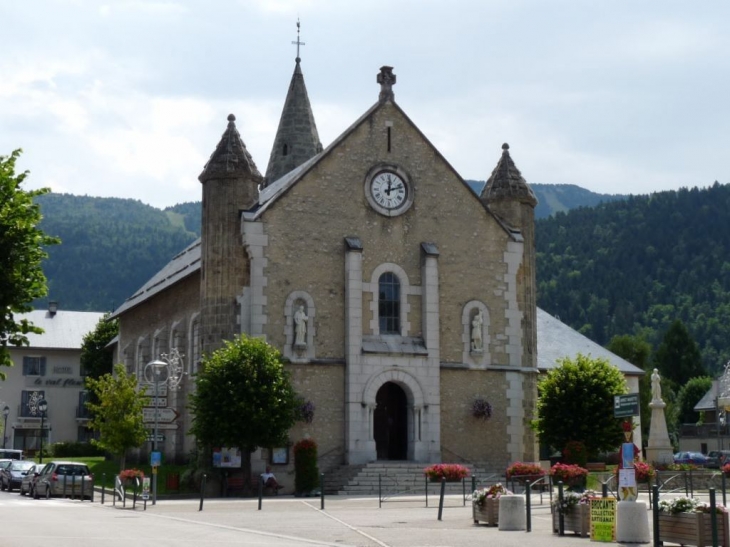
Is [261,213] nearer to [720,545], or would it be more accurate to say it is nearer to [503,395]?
[503,395]

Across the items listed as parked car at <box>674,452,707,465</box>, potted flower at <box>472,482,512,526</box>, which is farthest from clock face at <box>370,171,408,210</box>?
parked car at <box>674,452,707,465</box>

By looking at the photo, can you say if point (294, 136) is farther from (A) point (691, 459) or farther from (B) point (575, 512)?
(B) point (575, 512)

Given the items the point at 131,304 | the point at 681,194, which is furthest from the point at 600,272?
the point at 131,304

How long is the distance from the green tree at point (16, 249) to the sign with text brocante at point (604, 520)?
10.4 metres

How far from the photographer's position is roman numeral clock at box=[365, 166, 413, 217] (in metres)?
43.2

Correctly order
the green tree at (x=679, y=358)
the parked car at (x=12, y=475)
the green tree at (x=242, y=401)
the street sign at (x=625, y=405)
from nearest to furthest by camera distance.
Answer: the street sign at (x=625, y=405) → the green tree at (x=242, y=401) → the parked car at (x=12, y=475) → the green tree at (x=679, y=358)

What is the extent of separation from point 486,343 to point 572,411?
14.9 ft

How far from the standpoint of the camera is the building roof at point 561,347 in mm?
56000

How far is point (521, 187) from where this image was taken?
153 ft

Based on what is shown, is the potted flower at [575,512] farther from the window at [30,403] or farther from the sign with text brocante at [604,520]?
the window at [30,403]

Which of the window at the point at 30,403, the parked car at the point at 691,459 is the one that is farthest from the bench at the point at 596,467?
the window at the point at 30,403

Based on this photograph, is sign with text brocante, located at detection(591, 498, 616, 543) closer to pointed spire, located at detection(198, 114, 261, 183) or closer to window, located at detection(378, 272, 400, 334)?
window, located at detection(378, 272, 400, 334)

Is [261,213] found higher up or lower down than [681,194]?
lower down

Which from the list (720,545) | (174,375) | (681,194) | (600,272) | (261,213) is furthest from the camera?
(681,194)
